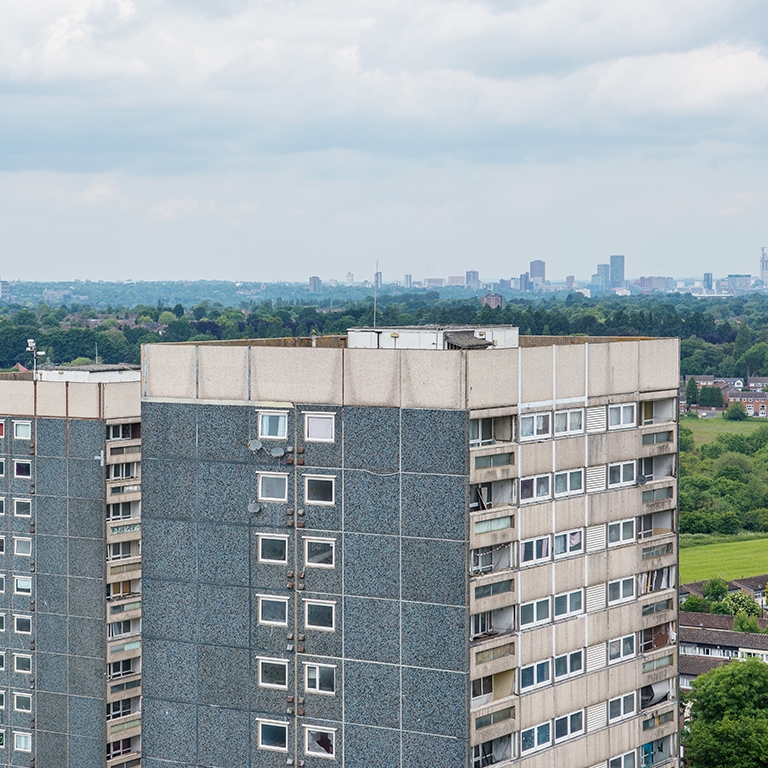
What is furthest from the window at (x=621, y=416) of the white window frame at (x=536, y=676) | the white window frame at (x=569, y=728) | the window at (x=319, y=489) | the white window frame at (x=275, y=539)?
the white window frame at (x=275, y=539)

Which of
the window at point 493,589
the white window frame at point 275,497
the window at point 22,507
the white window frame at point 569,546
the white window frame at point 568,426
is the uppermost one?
the white window frame at point 568,426

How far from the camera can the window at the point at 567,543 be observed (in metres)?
30.1

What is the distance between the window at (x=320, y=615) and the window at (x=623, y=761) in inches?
299

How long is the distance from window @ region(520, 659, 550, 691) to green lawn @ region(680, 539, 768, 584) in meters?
92.7

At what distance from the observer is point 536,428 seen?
29.6 meters

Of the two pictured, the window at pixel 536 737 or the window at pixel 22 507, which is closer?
the window at pixel 536 737

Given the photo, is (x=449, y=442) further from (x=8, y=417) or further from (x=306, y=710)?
(x=8, y=417)

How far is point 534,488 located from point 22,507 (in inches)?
958

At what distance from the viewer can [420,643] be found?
28.1 m

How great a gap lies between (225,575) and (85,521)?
18.8 metres

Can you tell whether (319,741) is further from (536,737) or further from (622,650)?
(622,650)

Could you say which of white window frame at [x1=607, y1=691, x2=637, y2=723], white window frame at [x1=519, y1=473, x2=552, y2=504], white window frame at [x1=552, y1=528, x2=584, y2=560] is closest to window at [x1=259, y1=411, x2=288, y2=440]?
white window frame at [x1=519, y1=473, x2=552, y2=504]

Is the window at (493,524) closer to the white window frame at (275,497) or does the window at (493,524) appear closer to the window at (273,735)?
the white window frame at (275,497)

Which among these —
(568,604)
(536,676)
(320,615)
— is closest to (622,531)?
(568,604)
